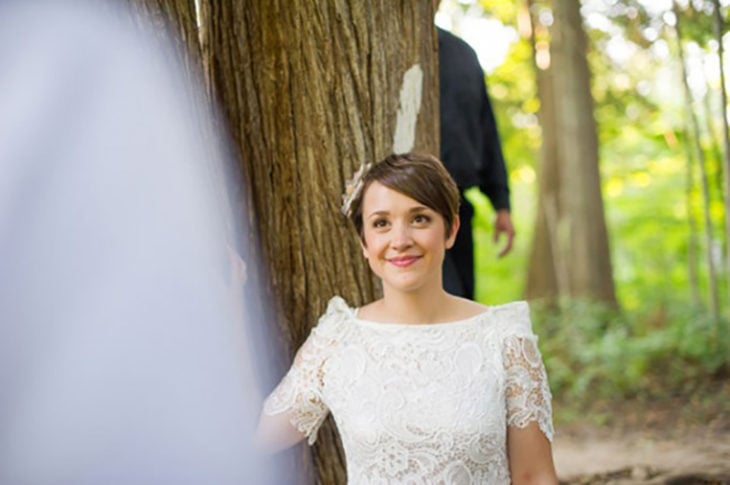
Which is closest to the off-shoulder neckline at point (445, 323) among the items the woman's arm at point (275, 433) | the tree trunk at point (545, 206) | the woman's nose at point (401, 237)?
the woman's nose at point (401, 237)

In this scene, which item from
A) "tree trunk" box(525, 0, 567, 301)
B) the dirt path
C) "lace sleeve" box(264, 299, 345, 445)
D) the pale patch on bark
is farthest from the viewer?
"tree trunk" box(525, 0, 567, 301)

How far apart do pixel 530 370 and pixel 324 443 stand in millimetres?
846

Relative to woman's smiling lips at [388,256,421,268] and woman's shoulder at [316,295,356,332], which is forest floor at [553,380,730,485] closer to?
woman's shoulder at [316,295,356,332]

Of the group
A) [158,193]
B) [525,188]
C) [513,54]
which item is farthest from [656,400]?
[525,188]

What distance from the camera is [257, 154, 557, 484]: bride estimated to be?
221 cm

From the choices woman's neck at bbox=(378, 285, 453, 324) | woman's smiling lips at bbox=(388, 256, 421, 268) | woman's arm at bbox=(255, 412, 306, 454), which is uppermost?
woman's smiling lips at bbox=(388, 256, 421, 268)

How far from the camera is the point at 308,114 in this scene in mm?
2621

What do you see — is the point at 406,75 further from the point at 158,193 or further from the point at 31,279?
the point at 31,279

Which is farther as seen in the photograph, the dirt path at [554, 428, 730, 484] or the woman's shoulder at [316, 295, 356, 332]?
the dirt path at [554, 428, 730, 484]

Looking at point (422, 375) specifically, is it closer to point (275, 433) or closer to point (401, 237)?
point (401, 237)

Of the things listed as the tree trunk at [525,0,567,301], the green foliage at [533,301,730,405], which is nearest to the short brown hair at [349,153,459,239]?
the green foliage at [533,301,730,405]

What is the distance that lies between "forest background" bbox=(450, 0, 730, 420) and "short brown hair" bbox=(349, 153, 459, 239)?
2.34 m

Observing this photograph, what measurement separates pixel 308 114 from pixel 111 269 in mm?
794

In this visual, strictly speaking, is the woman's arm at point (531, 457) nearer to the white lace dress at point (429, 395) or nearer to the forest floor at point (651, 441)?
the white lace dress at point (429, 395)
